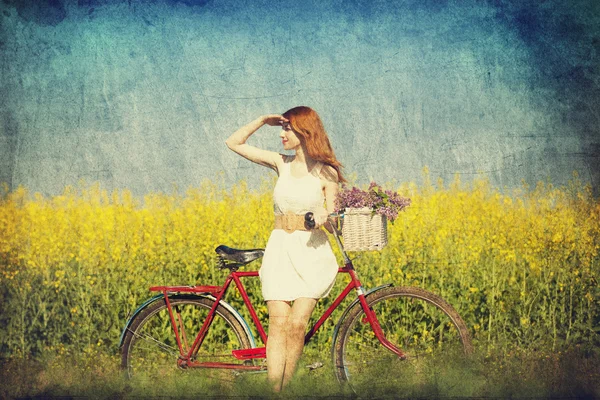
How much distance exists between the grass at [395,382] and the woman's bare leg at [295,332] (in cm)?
7

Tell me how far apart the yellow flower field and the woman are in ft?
2.62

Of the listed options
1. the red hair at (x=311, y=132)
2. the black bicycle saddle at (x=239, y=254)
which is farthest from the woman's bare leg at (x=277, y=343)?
the red hair at (x=311, y=132)

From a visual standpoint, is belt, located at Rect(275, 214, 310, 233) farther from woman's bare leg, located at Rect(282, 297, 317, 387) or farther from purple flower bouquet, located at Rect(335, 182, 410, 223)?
woman's bare leg, located at Rect(282, 297, 317, 387)

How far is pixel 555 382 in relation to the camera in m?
4.43

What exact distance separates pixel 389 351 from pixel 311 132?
1.23 meters

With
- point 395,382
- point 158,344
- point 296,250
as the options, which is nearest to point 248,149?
point 296,250

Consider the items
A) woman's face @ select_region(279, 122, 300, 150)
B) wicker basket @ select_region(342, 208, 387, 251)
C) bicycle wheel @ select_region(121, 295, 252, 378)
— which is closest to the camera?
wicker basket @ select_region(342, 208, 387, 251)

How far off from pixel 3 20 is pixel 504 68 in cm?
335

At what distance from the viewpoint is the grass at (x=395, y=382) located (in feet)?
13.8

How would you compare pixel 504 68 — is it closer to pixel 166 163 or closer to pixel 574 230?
pixel 574 230

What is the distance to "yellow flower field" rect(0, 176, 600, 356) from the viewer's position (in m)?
5.12

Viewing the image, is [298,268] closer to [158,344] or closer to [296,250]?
[296,250]

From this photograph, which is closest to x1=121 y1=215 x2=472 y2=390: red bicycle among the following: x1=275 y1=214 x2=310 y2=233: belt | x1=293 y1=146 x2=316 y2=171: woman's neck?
x1=275 y1=214 x2=310 y2=233: belt

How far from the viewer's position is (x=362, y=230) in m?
3.96
